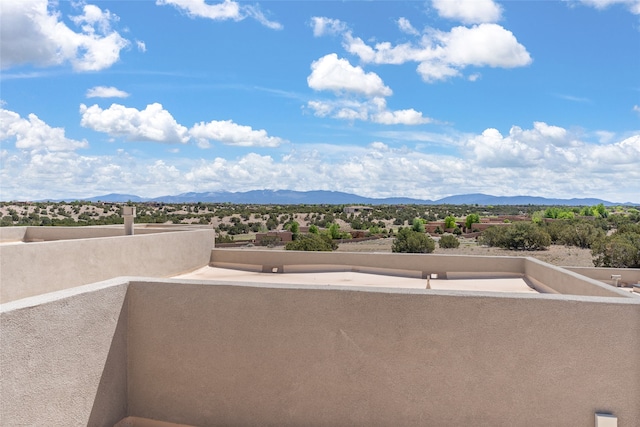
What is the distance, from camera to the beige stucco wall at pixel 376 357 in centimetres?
446

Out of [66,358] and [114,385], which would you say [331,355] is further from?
[66,358]

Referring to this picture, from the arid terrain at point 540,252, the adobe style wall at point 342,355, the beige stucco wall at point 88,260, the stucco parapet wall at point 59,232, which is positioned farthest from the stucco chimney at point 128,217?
the arid terrain at point 540,252

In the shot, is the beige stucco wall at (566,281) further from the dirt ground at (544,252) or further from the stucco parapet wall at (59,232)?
the dirt ground at (544,252)

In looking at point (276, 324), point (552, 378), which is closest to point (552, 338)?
point (552, 378)

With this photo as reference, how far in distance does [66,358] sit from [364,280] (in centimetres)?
756

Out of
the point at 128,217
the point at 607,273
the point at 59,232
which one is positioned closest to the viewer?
the point at 128,217

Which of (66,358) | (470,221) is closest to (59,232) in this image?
(66,358)

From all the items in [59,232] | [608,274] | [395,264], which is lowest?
[608,274]

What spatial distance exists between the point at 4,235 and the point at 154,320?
39.3 ft

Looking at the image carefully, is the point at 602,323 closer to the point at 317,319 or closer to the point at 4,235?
the point at 317,319

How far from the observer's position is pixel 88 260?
9125 mm

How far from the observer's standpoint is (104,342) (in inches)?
181

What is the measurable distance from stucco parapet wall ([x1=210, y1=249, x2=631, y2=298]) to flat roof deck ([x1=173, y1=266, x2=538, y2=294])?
0.75 feet

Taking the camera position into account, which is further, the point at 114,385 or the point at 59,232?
the point at 59,232
